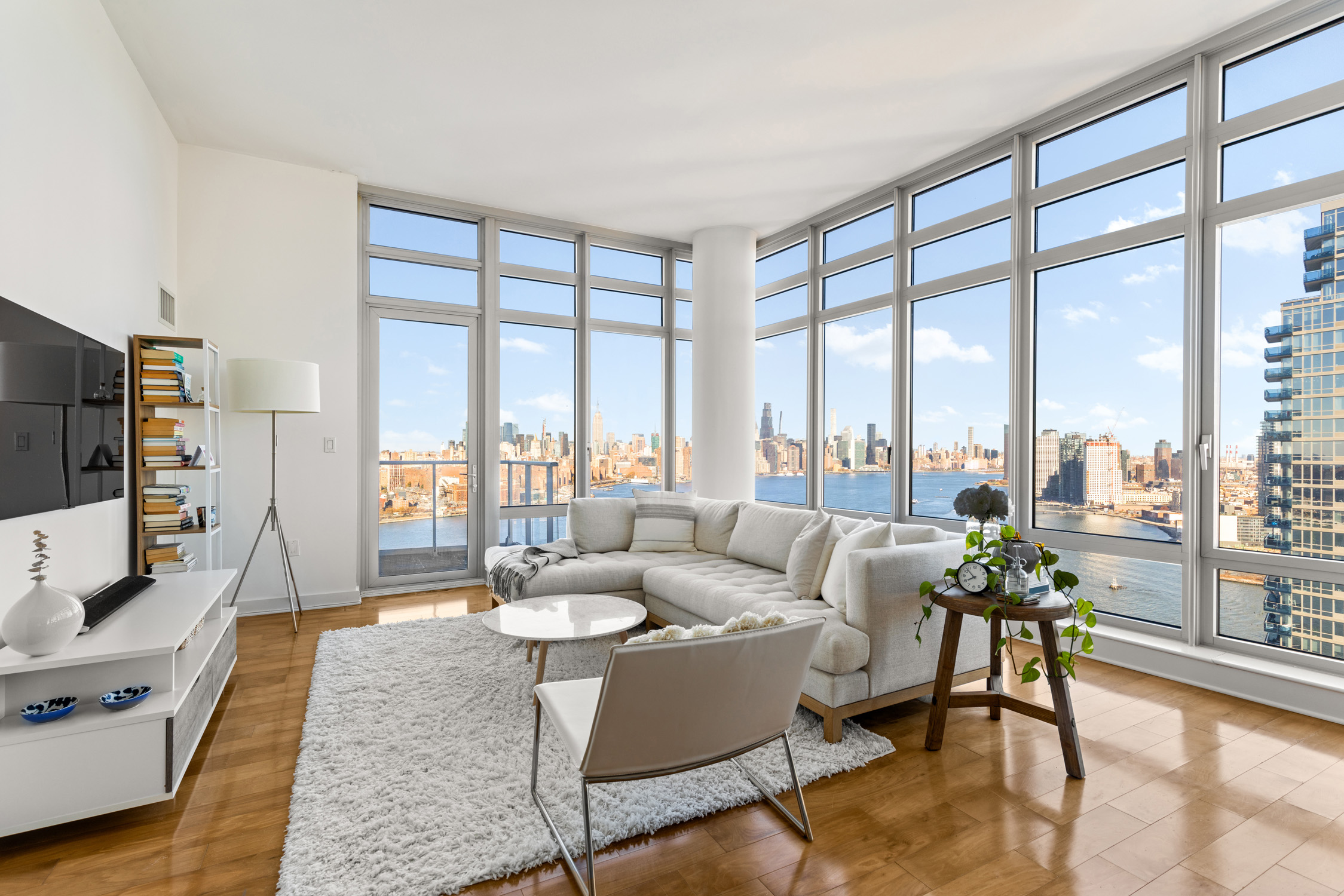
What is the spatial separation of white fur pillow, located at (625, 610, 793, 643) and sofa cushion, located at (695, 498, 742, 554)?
255 cm

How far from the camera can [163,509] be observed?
139 inches

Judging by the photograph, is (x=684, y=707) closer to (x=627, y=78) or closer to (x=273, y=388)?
(x=627, y=78)

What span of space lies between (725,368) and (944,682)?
12.5ft

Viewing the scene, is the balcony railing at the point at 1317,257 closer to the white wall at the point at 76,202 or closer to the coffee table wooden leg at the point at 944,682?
the coffee table wooden leg at the point at 944,682

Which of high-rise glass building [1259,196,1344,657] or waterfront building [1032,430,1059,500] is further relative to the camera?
waterfront building [1032,430,1059,500]

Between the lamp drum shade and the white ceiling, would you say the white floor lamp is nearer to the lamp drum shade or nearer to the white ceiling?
the lamp drum shade

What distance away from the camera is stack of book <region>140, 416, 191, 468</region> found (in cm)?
354

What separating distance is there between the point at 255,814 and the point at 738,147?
14.4 feet

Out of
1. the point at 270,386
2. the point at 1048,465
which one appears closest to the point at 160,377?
the point at 270,386

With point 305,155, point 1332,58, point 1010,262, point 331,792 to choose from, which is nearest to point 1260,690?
point 1010,262

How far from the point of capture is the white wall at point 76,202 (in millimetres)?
2205

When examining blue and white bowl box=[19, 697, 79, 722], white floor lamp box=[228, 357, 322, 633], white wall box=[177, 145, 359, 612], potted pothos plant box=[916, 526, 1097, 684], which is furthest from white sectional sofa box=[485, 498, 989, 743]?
blue and white bowl box=[19, 697, 79, 722]

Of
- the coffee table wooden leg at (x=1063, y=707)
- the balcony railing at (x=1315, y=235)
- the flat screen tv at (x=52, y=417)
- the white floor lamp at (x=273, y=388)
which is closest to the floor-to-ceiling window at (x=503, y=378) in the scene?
the white floor lamp at (x=273, y=388)

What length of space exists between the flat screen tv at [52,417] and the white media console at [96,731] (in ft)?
1.69
